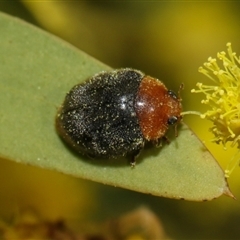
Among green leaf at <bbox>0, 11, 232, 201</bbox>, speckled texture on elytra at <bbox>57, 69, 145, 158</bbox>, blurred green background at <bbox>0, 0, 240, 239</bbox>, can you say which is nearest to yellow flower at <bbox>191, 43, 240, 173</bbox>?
green leaf at <bbox>0, 11, 232, 201</bbox>

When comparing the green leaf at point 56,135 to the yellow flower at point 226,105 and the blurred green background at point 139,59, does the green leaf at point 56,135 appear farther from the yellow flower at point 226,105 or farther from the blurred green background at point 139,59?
the blurred green background at point 139,59

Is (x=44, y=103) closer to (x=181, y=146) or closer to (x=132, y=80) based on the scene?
(x=132, y=80)

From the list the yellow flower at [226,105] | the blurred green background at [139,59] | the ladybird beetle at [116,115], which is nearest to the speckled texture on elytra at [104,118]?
the ladybird beetle at [116,115]

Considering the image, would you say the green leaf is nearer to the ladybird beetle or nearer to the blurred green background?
the ladybird beetle

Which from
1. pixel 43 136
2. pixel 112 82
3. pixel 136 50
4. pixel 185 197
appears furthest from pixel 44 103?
pixel 136 50

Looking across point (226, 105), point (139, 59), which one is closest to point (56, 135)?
point (226, 105)

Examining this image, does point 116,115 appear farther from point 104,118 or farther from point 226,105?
point 226,105
